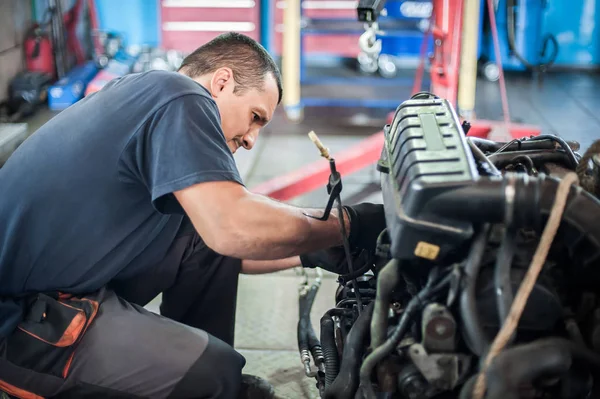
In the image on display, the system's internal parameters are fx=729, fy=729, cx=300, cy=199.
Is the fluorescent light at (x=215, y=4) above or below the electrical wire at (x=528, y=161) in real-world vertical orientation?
below

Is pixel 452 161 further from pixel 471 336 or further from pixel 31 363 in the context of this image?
pixel 31 363

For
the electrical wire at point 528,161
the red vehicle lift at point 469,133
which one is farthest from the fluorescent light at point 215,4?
the electrical wire at point 528,161

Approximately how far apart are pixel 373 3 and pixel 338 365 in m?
2.13

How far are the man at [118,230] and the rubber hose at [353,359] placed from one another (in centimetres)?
26

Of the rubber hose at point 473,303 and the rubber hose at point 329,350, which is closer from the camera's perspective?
the rubber hose at point 473,303

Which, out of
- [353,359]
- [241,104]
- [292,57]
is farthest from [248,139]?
[292,57]

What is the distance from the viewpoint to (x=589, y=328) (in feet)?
4.50

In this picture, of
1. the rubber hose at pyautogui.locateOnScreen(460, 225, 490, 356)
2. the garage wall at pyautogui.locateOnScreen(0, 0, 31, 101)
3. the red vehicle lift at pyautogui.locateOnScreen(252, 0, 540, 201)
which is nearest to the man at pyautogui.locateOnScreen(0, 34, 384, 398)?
the rubber hose at pyautogui.locateOnScreen(460, 225, 490, 356)

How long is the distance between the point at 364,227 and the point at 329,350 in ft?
1.06

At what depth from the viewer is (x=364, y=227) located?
180 cm

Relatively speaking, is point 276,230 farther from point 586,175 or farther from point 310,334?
point 586,175

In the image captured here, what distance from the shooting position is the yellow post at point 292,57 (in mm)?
5250

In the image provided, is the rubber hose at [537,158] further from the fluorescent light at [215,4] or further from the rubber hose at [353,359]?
the fluorescent light at [215,4]

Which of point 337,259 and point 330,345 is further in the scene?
point 337,259
